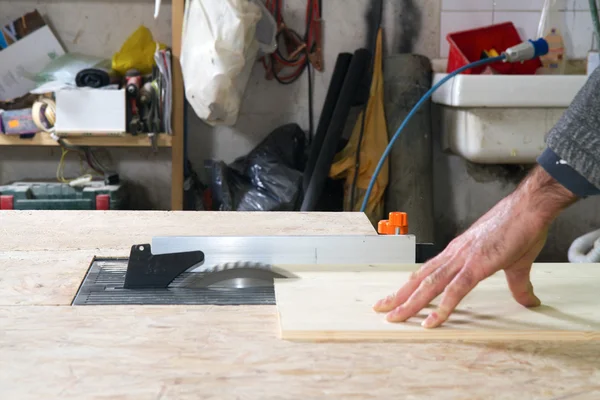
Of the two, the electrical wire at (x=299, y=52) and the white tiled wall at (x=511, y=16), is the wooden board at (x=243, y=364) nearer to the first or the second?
the electrical wire at (x=299, y=52)

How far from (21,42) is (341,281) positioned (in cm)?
256

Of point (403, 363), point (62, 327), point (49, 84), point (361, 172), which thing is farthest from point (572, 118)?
point (49, 84)

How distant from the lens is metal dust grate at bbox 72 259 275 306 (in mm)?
1003

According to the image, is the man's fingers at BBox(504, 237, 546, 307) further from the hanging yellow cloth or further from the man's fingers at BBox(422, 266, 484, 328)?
the hanging yellow cloth

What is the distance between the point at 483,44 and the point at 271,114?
3.25ft

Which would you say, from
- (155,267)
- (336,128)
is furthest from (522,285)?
(336,128)

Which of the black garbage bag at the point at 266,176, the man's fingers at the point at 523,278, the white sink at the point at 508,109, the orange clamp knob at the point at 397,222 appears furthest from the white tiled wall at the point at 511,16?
the man's fingers at the point at 523,278

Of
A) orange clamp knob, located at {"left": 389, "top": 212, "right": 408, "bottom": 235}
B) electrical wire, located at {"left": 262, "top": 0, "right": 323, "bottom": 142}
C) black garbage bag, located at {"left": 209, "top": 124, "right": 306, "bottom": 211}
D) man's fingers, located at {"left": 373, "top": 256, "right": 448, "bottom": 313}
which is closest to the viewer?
man's fingers, located at {"left": 373, "top": 256, "right": 448, "bottom": 313}

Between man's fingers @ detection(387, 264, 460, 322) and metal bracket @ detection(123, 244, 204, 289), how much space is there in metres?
0.35

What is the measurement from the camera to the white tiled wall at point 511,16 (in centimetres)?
320

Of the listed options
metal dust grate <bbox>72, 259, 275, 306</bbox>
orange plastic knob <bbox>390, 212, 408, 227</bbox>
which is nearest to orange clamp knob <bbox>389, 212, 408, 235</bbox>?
orange plastic knob <bbox>390, 212, 408, 227</bbox>

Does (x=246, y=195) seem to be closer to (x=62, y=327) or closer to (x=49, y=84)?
(x=49, y=84)

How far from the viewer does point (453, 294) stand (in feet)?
3.05

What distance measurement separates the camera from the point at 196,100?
110 inches
